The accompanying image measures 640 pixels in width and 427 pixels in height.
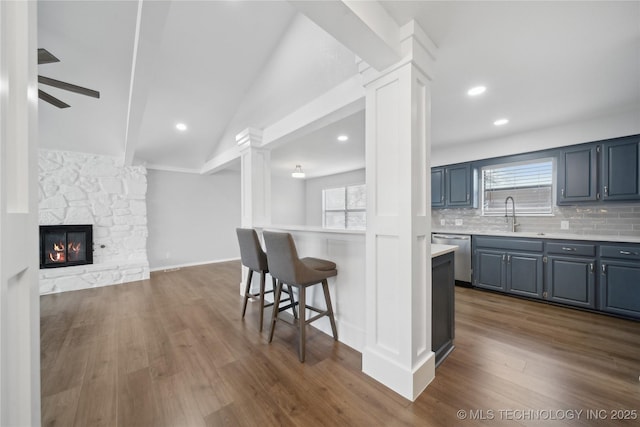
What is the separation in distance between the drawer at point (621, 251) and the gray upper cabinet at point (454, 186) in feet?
5.14

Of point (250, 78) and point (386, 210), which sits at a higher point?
point (250, 78)

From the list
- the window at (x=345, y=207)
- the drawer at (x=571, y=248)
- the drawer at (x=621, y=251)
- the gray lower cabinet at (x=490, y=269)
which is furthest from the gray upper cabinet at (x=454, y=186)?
the window at (x=345, y=207)

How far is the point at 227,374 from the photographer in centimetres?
181

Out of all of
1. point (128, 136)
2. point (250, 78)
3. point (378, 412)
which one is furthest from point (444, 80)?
point (128, 136)

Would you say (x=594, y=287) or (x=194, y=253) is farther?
(x=194, y=253)

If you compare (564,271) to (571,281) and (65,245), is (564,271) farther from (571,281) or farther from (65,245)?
(65,245)

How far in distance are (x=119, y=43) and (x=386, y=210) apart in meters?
3.40

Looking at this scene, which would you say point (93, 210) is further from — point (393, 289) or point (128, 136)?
point (393, 289)

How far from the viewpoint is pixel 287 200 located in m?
7.57

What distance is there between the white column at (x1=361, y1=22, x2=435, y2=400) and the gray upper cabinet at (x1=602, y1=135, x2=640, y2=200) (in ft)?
9.45

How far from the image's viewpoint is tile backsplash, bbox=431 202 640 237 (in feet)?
9.53

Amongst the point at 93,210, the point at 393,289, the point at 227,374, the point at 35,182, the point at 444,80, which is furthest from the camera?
the point at 93,210

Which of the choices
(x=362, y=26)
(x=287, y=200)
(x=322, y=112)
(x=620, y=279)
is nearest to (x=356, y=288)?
(x=322, y=112)

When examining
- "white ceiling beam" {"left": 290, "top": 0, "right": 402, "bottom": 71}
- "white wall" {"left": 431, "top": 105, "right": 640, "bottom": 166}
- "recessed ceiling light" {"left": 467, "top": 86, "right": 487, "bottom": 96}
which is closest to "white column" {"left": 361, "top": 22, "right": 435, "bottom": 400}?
"white ceiling beam" {"left": 290, "top": 0, "right": 402, "bottom": 71}
